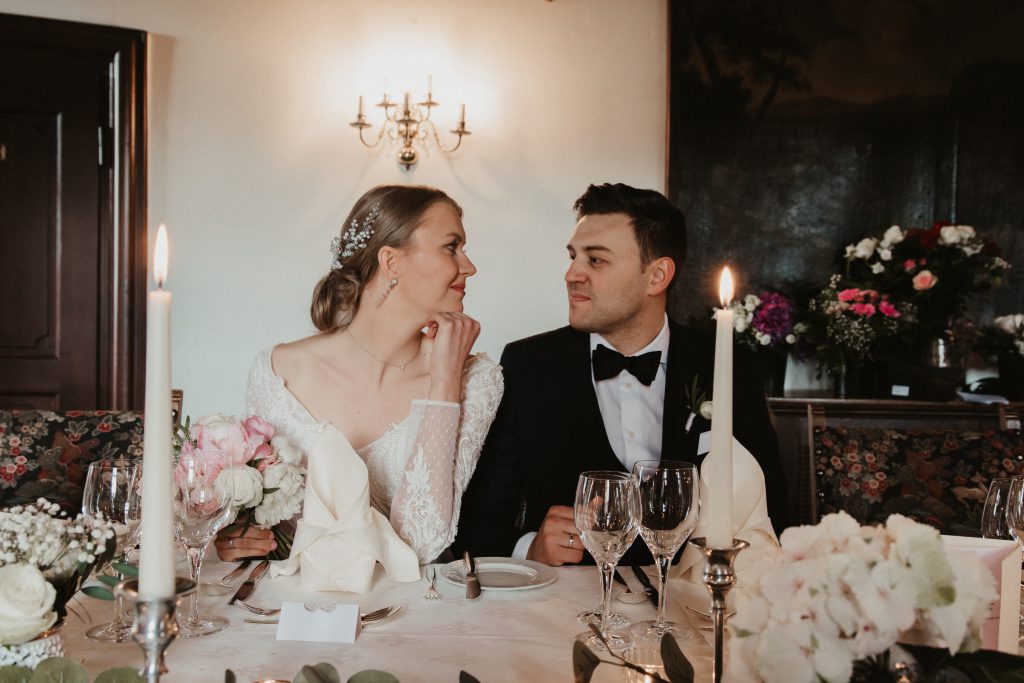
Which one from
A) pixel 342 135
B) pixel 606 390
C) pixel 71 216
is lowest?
pixel 606 390

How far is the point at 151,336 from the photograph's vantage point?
698 millimetres

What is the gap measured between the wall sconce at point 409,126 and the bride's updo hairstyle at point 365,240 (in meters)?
1.46

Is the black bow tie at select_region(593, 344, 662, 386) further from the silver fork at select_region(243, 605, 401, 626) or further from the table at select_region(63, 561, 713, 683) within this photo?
the silver fork at select_region(243, 605, 401, 626)

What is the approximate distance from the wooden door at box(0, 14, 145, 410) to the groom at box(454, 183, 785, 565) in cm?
196

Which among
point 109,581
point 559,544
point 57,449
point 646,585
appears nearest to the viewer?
point 109,581

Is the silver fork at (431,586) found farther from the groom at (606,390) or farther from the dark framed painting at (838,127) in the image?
the dark framed painting at (838,127)

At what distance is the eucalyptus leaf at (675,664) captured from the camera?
840 mm

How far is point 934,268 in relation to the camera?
11.9ft

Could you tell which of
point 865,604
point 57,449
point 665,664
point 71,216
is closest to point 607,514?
point 665,664

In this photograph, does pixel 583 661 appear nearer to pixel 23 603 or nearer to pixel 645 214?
pixel 23 603

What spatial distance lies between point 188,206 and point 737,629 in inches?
135

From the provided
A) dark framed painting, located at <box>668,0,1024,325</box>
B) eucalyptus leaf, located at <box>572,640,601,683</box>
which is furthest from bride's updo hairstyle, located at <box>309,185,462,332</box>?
dark framed painting, located at <box>668,0,1024,325</box>

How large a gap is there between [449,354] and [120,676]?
133 centimetres

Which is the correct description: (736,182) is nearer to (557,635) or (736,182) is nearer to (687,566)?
(687,566)
